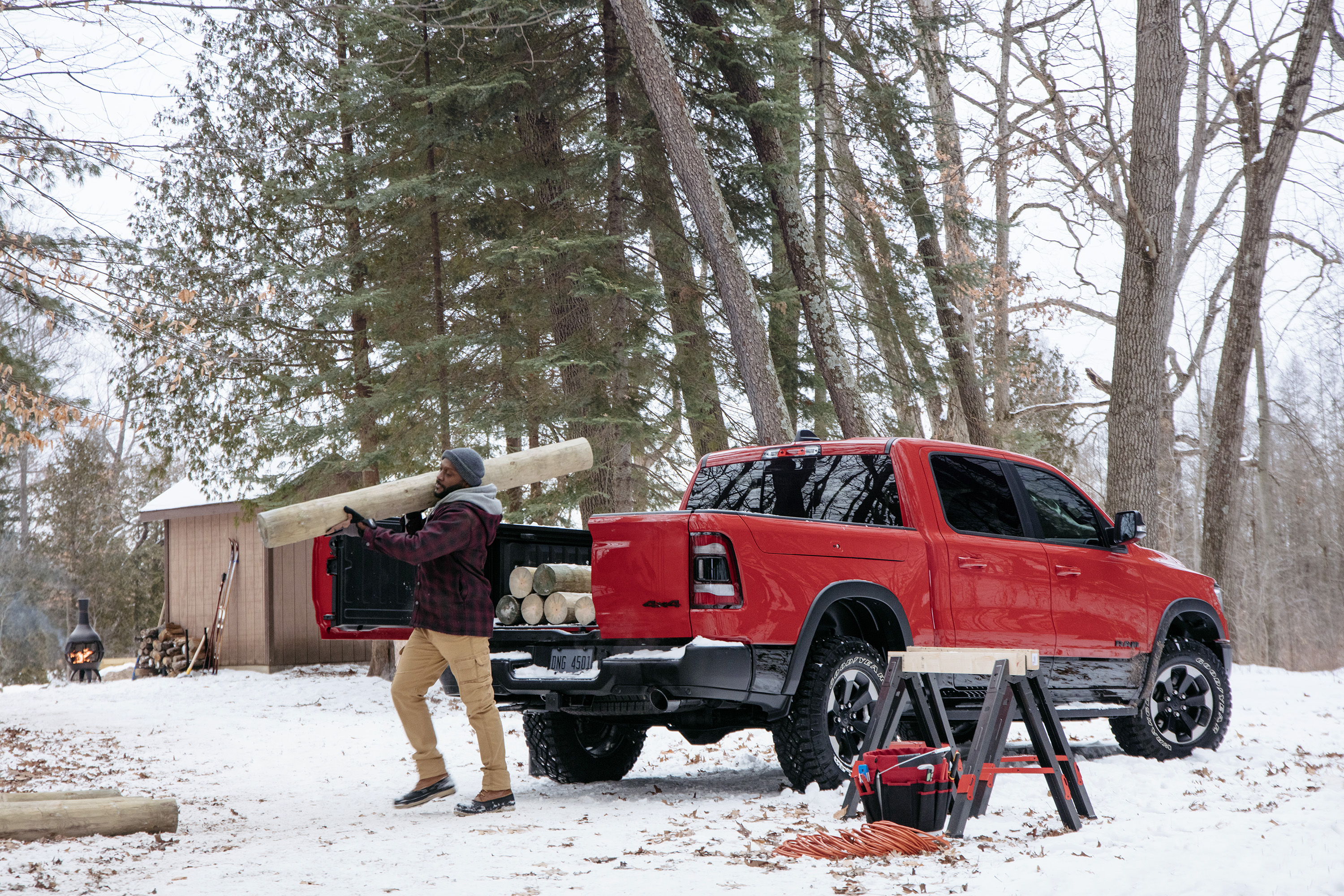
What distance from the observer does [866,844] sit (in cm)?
489

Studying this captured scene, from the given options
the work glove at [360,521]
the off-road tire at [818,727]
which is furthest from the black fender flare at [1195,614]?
the work glove at [360,521]

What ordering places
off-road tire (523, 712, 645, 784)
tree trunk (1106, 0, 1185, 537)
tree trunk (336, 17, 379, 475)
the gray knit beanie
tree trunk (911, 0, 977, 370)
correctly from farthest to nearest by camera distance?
tree trunk (911, 0, 977, 370) < tree trunk (336, 17, 379, 475) < tree trunk (1106, 0, 1185, 537) < off-road tire (523, 712, 645, 784) < the gray knit beanie

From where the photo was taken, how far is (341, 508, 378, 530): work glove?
19.6 ft

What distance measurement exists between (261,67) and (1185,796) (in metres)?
16.5

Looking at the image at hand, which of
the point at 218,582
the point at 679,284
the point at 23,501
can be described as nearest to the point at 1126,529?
the point at 679,284

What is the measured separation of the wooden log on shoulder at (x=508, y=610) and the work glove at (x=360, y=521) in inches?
49.2

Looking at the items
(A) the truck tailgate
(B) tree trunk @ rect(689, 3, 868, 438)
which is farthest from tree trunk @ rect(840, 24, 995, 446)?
Answer: (A) the truck tailgate

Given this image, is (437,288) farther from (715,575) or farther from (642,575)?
(715,575)

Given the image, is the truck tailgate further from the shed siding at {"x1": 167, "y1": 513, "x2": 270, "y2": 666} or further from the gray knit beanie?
the shed siding at {"x1": 167, "y1": 513, "x2": 270, "y2": 666}

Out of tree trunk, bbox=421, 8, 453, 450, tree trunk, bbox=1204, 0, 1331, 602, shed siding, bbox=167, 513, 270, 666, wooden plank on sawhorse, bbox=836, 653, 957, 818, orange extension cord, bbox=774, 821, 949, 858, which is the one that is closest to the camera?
orange extension cord, bbox=774, 821, 949, 858

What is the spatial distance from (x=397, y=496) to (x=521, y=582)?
1.01m

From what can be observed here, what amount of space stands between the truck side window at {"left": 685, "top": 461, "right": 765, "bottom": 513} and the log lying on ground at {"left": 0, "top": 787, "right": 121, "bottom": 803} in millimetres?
3898

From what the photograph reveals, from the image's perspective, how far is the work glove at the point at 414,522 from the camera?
689 centimetres

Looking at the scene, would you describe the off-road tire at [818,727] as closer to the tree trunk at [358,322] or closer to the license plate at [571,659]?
the license plate at [571,659]
